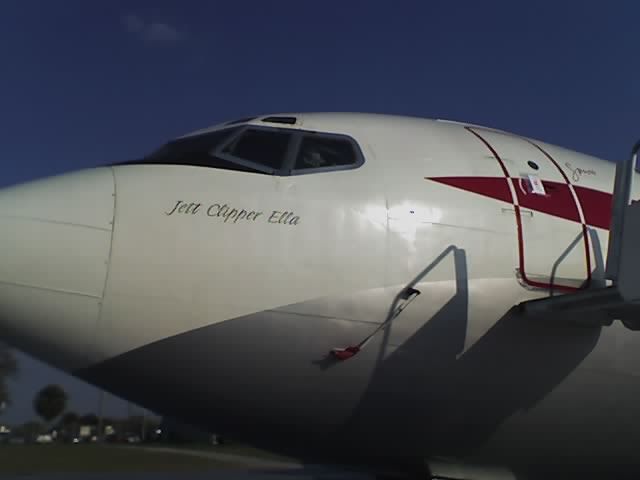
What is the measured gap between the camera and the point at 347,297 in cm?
546

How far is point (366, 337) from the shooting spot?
5.48 metres

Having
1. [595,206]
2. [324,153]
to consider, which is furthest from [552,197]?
[324,153]

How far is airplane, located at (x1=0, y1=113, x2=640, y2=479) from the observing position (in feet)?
16.9

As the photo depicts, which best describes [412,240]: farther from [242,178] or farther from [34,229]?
[34,229]

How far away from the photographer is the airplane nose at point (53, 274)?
5.00 metres

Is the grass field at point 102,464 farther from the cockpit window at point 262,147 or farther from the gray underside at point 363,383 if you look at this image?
the cockpit window at point 262,147

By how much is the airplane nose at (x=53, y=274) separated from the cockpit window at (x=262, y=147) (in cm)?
136

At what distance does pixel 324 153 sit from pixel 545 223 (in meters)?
2.01

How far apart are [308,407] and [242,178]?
1.90 m

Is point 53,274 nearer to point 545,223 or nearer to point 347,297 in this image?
point 347,297

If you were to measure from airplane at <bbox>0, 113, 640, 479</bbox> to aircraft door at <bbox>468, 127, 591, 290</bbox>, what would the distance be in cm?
2

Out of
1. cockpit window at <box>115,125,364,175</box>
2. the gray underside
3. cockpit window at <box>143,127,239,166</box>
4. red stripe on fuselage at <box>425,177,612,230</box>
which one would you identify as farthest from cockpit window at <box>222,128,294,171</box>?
the gray underside

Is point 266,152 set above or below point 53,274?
above
